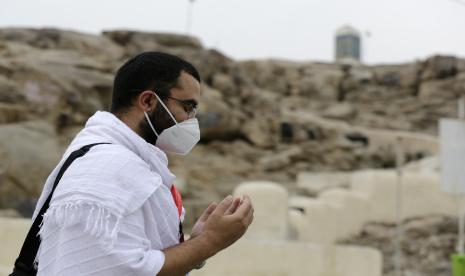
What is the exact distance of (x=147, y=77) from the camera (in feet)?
4.92

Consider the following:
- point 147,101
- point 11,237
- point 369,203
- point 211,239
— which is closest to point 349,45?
point 369,203

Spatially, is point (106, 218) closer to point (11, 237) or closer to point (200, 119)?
point (11, 237)

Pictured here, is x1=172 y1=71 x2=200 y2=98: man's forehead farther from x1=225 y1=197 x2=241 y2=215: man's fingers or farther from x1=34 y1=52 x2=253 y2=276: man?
x1=225 y1=197 x2=241 y2=215: man's fingers

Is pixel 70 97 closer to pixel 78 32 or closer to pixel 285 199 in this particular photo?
pixel 78 32

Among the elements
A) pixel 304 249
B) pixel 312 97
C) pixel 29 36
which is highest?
pixel 29 36

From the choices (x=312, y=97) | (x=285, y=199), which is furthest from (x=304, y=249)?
(x=312, y=97)

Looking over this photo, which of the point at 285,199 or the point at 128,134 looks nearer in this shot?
the point at 128,134

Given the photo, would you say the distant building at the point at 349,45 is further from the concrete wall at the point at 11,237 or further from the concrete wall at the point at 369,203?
the concrete wall at the point at 11,237

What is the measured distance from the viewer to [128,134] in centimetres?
142

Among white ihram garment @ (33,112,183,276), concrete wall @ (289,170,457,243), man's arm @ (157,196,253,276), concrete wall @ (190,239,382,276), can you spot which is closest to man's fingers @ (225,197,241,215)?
man's arm @ (157,196,253,276)

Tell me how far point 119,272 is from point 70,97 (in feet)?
56.5

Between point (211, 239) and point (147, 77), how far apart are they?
0.50 m

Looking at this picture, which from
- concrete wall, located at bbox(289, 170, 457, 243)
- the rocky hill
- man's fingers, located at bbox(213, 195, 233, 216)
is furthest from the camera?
concrete wall, located at bbox(289, 170, 457, 243)

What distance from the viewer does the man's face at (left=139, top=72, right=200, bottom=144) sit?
152 cm
